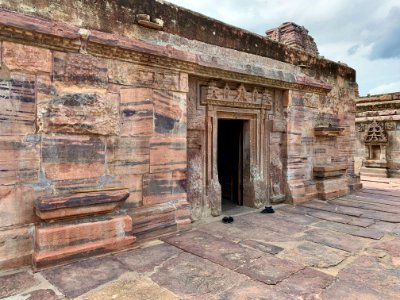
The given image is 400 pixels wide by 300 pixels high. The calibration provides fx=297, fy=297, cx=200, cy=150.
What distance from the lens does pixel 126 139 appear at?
362 centimetres

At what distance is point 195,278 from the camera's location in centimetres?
265

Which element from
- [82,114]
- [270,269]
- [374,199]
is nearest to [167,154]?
[82,114]

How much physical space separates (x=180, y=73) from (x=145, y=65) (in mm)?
547

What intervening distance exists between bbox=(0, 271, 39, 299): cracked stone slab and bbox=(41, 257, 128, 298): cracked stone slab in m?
0.12

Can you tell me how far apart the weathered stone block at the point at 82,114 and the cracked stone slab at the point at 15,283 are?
1386 millimetres

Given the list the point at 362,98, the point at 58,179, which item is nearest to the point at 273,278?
the point at 58,179

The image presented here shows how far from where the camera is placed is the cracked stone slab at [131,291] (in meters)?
2.32

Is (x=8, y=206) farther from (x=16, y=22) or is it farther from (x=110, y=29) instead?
(x=110, y=29)

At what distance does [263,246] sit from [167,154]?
167 centimetres

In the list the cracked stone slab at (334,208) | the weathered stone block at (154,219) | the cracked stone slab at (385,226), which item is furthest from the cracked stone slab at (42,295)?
the cracked stone slab at (334,208)

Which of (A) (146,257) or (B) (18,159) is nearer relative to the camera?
(B) (18,159)

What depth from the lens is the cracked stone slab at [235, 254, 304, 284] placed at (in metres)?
2.67

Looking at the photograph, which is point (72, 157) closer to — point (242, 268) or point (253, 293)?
point (242, 268)

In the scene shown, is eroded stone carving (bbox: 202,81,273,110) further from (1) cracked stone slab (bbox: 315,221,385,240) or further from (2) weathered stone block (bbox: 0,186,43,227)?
(2) weathered stone block (bbox: 0,186,43,227)
